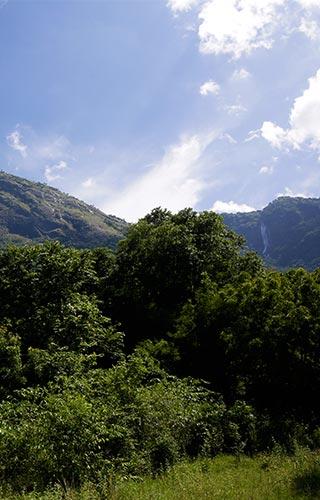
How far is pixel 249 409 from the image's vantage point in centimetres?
1895

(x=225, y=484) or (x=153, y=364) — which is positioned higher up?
(x=153, y=364)

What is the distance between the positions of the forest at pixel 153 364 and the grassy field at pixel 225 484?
31.7 inches

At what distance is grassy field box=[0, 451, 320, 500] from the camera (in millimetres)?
10781

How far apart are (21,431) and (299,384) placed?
13003mm

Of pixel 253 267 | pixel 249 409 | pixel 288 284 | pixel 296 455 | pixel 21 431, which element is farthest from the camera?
pixel 253 267

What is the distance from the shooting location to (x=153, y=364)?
22.6 meters

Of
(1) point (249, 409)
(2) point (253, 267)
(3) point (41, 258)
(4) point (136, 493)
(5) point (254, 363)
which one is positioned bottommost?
(4) point (136, 493)

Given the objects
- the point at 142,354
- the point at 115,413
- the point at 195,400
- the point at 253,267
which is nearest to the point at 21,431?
the point at 115,413

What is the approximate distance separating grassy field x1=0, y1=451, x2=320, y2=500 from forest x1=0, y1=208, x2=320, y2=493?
2.64ft

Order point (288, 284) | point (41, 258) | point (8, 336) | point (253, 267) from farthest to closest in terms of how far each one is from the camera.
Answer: point (253, 267) < point (41, 258) < point (288, 284) < point (8, 336)

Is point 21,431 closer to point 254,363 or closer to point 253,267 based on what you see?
point 254,363

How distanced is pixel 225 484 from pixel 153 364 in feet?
34.4

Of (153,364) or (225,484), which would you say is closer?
(225,484)

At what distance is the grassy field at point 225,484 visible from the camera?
1078 centimetres
